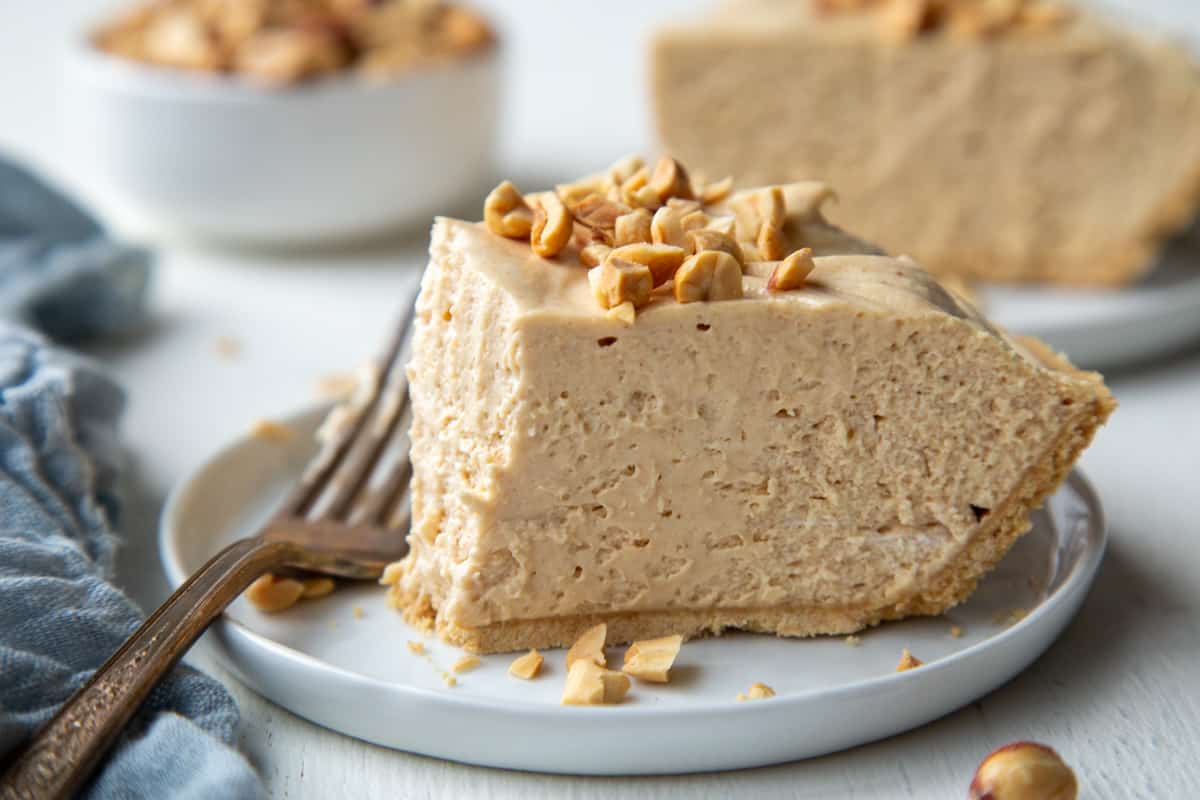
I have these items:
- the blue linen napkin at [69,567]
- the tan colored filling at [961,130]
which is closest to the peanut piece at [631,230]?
the blue linen napkin at [69,567]

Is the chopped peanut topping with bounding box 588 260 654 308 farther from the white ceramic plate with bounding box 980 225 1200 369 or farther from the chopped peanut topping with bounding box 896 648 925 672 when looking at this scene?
the white ceramic plate with bounding box 980 225 1200 369

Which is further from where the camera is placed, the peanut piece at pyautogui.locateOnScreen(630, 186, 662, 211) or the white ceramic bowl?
the white ceramic bowl

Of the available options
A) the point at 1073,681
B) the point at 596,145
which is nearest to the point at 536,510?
the point at 1073,681

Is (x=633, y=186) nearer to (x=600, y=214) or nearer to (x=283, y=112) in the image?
(x=600, y=214)

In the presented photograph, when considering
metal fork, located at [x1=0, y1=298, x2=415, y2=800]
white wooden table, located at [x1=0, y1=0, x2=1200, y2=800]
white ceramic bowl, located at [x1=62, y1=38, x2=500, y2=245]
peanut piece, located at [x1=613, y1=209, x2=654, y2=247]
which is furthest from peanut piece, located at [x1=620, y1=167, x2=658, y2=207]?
white ceramic bowl, located at [x1=62, y1=38, x2=500, y2=245]

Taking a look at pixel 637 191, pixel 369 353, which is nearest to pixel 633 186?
pixel 637 191

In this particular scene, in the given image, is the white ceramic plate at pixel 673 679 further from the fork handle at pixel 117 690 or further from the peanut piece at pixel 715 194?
the peanut piece at pixel 715 194
